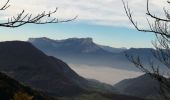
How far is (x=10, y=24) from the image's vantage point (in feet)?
35.5

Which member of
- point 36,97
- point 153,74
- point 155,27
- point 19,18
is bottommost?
point 36,97

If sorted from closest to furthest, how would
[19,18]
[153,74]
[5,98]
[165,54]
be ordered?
[19,18], [153,74], [165,54], [5,98]

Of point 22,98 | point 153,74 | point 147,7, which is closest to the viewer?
point 147,7

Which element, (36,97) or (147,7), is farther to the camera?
(36,97)

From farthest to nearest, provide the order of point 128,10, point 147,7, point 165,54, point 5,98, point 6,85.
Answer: point 6,85 < point 5,98 < point 165,54 < point 128,10 < point 147,7

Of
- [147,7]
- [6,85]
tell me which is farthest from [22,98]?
[6,85]

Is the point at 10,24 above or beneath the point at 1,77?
above

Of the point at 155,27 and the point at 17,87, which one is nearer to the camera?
the point at 155,27

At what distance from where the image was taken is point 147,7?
12.6 meters

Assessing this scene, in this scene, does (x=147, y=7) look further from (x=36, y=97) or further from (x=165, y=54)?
(x=36, y=97)

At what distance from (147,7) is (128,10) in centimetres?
150

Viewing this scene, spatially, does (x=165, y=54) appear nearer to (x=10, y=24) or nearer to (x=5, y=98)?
(x=10, y=24)

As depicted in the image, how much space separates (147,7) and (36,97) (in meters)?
124

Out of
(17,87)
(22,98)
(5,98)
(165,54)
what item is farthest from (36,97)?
(165,54)
